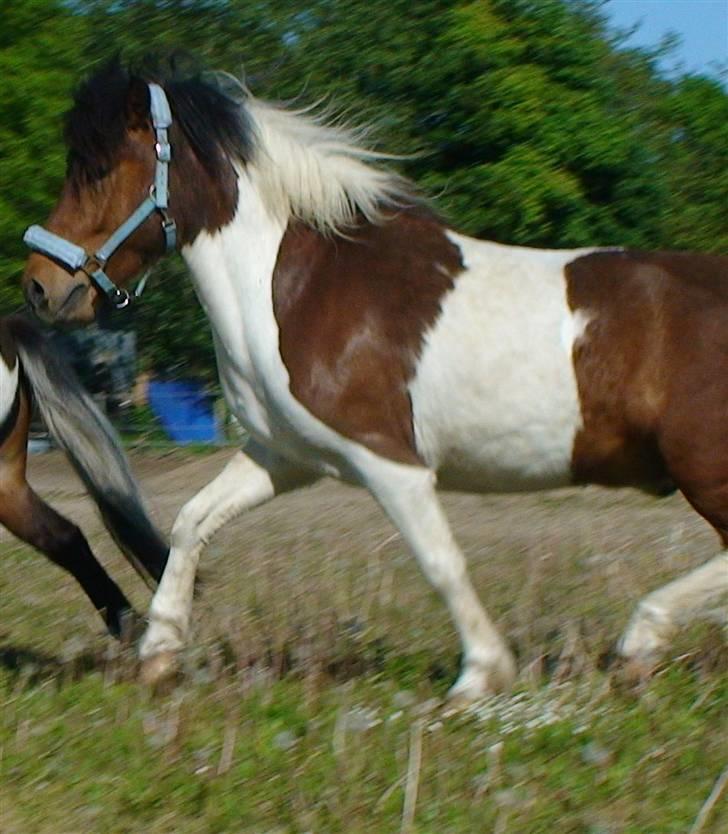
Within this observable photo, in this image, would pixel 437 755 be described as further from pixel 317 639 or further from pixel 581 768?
pixel 317 639

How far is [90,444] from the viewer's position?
5.96 m

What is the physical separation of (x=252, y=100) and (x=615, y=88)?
402 inches

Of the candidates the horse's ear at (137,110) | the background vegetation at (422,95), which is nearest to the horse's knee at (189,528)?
the horse's ear at (137,110)

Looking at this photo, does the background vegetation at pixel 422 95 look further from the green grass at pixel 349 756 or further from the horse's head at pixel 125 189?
the green grass at pixel 349 756

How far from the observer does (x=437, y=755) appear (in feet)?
14.0

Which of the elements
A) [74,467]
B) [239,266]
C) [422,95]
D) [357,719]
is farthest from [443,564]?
[422,95]

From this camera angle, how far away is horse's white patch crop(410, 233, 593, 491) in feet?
15.6

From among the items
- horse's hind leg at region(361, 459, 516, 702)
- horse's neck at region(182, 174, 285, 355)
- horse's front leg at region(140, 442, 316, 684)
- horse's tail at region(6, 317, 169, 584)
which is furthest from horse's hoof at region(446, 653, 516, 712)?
horse's tail at region(6, 317, 169, 584)

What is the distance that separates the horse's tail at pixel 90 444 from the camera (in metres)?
5.83

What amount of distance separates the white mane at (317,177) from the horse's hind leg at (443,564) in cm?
85

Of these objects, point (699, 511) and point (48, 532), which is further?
point (48, 532)

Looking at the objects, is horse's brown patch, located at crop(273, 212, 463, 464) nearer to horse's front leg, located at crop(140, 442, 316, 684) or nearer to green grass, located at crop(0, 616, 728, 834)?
horse's front leg, located at crop(140, 442, 316, 684)

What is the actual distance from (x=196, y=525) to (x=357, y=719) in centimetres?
104

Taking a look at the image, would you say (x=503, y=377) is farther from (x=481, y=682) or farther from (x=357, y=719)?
(x=357, y=719)
